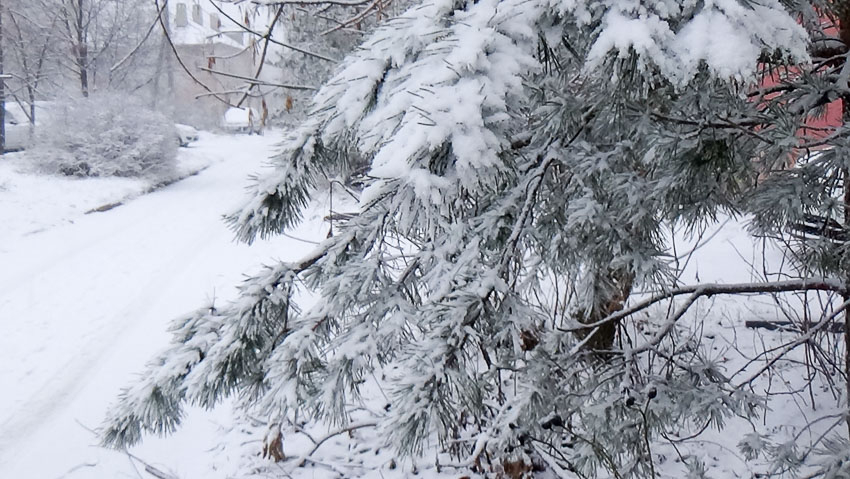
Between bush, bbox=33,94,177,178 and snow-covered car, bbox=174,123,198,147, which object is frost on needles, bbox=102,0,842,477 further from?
snow-covered car, bbox=174,123,198,147

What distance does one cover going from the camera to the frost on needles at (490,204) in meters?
1.09

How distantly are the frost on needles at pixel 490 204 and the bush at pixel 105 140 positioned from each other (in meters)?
15.2

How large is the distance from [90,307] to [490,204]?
697cm

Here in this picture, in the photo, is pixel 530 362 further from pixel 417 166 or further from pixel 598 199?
pixel 417 166

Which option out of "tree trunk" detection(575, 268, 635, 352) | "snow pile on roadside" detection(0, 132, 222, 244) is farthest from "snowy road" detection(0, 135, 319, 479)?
"tree trunk" detection(575, 268, 635, 352)

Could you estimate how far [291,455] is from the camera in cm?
448

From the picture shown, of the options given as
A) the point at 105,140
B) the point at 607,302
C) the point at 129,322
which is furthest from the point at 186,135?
the point at 607,302

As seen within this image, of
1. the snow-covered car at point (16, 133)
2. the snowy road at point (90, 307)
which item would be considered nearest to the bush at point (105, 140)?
the snowy road at point (90, 307)

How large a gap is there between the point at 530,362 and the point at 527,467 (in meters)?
1.66

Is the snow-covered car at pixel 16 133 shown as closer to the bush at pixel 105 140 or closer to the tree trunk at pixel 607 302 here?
the bush at pixel 105 140

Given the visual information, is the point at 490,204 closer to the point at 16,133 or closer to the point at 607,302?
the point at 607,302

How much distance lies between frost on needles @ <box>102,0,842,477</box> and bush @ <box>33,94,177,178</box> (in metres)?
15.2

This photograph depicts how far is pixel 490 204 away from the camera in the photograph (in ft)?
6.13

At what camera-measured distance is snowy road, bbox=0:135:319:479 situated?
4531 millimetres
